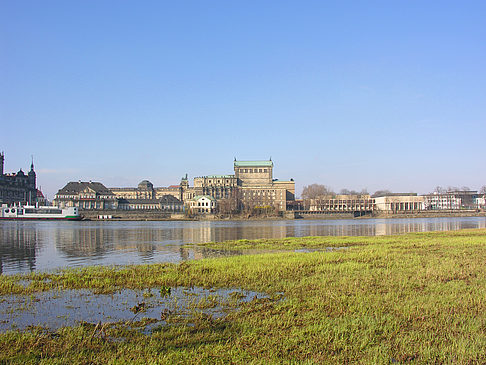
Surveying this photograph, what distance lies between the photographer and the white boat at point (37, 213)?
148750 mm

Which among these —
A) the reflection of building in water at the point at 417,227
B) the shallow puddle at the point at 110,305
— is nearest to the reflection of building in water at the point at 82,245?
the shallow puddle at the point at 110,305

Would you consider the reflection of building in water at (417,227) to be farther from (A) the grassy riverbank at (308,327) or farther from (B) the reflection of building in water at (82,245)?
(A) the grassy riverbank at (308,327)

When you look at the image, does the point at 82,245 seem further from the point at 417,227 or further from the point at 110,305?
the point at 417,227

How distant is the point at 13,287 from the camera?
17.9 m

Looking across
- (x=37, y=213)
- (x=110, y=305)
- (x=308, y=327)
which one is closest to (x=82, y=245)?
(x=110, y=305)

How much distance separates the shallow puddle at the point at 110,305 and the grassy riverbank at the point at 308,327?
652 mm

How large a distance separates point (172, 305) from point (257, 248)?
923 inches

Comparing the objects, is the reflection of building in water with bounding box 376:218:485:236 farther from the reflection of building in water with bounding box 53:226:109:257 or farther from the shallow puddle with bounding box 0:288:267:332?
the shallow puddle with bounding box 0:288:267:332

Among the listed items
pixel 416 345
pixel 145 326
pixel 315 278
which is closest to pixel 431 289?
pixel 315 278

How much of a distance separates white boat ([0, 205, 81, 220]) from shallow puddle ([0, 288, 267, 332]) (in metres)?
145

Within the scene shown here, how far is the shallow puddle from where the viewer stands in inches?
501

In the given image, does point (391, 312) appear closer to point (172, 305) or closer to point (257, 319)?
point (257, 319)

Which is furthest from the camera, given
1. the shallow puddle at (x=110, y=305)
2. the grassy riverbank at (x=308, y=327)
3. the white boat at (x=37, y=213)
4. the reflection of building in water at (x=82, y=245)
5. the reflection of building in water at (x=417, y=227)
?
the white boat at (x=37, y=213)

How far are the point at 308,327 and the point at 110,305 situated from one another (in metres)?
7.37
